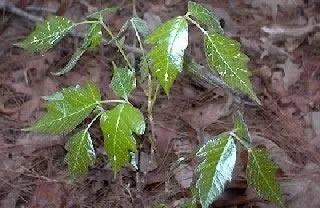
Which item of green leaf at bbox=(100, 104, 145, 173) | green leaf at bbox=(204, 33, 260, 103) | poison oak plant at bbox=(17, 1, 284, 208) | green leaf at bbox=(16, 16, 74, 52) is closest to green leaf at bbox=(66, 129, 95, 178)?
poison oak plant at bbox=(17, 1, 284, 208)

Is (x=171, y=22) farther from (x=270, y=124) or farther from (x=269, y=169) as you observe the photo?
(x=270, y=124)

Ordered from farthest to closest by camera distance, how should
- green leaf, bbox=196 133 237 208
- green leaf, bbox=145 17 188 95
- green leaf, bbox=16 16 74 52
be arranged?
green leaf, bbox=16 16 74 52 → green leaf, bbox=196 133 237 208 → green leaf, bbox=145 17 188 95

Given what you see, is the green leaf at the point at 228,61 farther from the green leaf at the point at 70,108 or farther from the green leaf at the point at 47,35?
the green leaf at the point at 47,35

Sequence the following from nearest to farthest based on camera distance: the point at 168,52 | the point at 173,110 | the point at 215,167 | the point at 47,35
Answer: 1. the point at 168,52
2. the point at 215,167
3. the point at 47,35
4. the point at 173,110

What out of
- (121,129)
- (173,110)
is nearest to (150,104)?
(121,129)

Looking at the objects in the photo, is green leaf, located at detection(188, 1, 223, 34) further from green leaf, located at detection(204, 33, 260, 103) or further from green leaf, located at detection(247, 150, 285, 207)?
green leaf, located at detection(247, 150, 285, 207)

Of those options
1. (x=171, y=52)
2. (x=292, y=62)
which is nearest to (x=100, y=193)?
(x=171, y=52)

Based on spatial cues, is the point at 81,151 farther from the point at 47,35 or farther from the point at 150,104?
the point at 47,35
